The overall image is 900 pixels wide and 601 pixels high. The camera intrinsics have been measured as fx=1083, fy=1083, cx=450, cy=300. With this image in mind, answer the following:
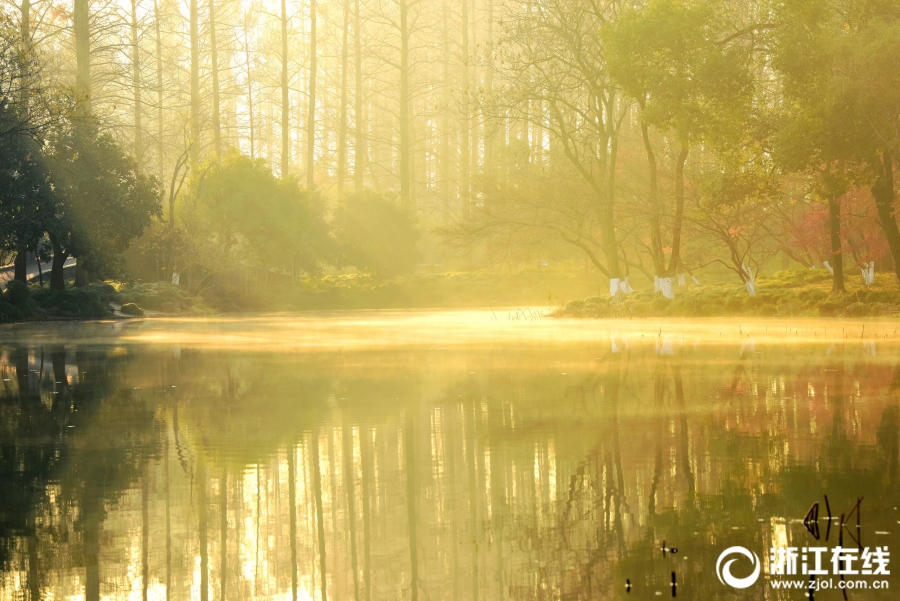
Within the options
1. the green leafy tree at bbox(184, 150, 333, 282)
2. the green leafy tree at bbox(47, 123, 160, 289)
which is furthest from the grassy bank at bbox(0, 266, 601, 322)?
the green leafy tree at bbox(47, 123, 160, 289)

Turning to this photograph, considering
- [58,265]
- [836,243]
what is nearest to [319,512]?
[836,243]

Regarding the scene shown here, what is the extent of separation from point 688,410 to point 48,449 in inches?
226

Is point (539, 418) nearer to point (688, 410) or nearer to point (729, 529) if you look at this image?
point (688, 410)

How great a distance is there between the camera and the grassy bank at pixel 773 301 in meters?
29.6

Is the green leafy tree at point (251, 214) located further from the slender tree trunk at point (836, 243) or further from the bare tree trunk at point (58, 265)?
the slender tree trunk at point (836, 243)

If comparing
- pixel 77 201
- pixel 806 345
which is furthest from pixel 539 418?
pixel 77 201

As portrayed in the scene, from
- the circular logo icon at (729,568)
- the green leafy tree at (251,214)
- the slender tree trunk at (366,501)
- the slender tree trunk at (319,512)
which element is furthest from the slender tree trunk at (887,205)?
the green leafy tree at (251,214)

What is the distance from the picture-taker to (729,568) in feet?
15.7

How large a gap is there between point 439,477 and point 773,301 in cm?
2710

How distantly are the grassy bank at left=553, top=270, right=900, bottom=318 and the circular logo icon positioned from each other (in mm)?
25431

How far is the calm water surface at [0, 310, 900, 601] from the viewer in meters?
4.88

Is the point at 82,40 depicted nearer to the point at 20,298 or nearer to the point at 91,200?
the point at 91,200

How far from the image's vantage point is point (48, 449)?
882 cm

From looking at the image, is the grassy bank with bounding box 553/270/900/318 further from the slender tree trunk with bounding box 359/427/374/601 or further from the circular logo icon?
the circular logo icon
